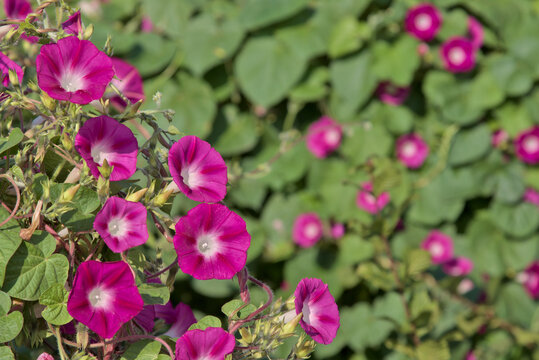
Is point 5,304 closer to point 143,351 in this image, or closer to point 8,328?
point 8,328

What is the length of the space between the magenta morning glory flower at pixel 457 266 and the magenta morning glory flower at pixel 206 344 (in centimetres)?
223

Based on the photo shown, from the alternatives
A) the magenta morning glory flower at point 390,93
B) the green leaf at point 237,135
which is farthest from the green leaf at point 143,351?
the magenta morning glory flower at point 390,93

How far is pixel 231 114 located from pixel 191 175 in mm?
1873

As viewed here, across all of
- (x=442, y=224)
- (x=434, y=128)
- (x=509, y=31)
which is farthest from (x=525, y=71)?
(x=442, y=224)

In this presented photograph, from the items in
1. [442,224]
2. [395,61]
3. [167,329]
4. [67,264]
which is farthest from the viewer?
[442,224]

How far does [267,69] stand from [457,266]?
117 cm

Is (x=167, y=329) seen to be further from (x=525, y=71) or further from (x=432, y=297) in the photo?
(x=525, y=71)

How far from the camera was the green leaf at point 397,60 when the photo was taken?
2.57m

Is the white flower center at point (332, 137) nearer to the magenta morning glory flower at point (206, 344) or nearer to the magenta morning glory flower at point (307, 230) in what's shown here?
the magenta morning glory flower at point (307, 230)

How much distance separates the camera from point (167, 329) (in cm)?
96

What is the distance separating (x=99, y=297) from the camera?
0.67 meters

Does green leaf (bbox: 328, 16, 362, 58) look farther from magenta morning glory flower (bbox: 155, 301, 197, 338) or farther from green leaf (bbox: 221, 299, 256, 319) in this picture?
green leaf (bbox: 221, 299, 256, 319)

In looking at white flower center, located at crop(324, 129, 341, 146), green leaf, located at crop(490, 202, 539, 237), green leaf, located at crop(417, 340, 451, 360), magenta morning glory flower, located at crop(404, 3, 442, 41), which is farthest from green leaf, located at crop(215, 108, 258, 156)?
green leaf, located at crop(417, 340, 451, 360)

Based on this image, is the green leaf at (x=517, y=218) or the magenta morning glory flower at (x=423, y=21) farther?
the green leaf at (x=517, y=218)
